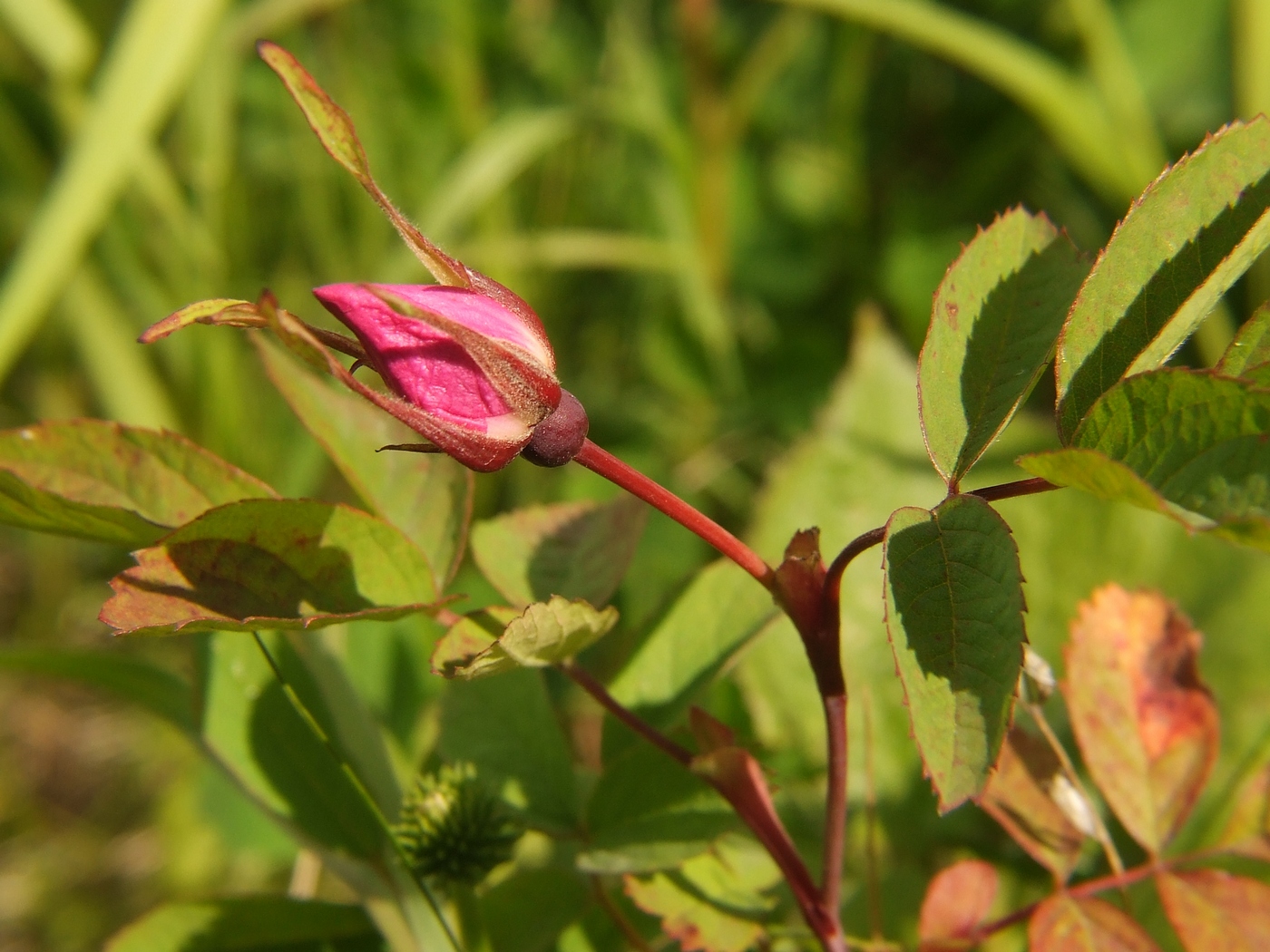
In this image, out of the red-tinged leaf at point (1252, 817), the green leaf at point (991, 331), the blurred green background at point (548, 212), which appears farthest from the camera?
the blurred green background at point (548, 212)

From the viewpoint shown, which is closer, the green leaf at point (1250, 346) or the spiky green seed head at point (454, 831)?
the green leaf at point (1250, 346)

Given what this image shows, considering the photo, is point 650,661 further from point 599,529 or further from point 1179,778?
point 1179,778

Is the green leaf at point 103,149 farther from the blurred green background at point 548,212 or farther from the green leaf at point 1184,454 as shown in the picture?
the green leaf at point 1184,454

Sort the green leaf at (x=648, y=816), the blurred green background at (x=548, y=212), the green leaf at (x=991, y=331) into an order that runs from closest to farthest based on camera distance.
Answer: the green leaf at (x=991, y=331), the green leaf at (x=648, y=816), the blurred green background at (x=548, y=212)

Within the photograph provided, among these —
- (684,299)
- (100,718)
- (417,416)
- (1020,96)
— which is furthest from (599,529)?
(100,718)

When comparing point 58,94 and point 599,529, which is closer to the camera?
point 599,529

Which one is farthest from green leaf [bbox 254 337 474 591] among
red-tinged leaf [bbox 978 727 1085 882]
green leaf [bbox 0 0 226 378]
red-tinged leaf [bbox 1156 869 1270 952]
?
green leaf [bbox 0 0 226 378]

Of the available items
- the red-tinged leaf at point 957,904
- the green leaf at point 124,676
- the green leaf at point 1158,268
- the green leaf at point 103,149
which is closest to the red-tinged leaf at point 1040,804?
the red-tinged leaf at point 957,904
